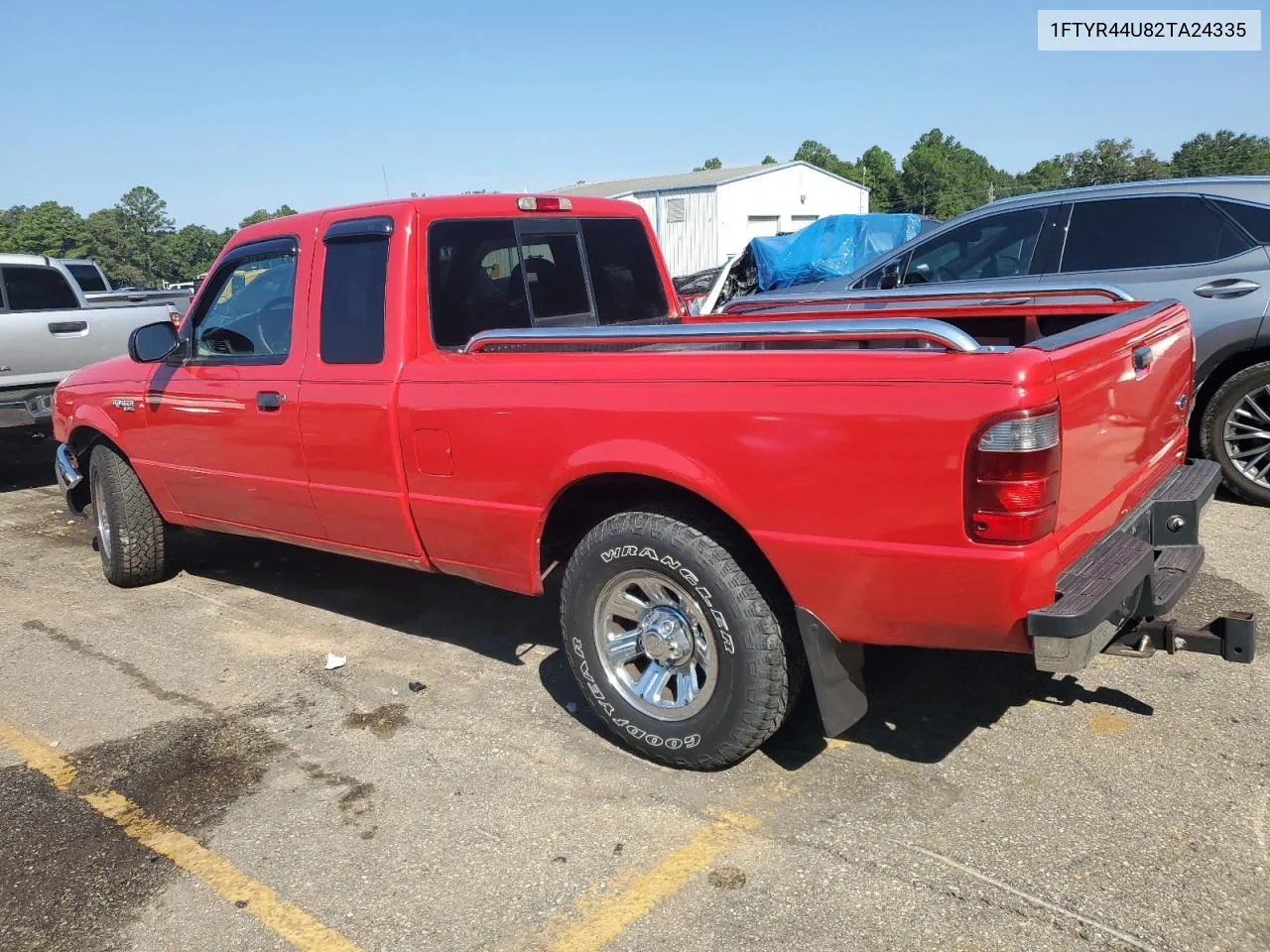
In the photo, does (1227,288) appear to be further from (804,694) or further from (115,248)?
(115,248)

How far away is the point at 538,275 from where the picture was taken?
14.1 ft

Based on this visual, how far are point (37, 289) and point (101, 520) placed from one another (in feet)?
15.8

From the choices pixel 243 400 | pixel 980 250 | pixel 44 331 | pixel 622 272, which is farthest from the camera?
pixel 44 331

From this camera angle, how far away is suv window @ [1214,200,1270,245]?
18.2 ft

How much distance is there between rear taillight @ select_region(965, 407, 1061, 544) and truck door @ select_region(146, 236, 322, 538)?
2884 millimetres

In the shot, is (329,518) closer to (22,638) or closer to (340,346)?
(340,346)

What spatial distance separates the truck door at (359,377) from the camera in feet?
12.6

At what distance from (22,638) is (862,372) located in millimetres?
4570

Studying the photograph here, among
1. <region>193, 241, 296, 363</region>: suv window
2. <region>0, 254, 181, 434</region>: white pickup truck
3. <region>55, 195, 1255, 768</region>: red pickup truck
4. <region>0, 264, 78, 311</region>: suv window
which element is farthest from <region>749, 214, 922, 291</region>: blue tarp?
<region>193, 241, 296, 363</region>: suv window

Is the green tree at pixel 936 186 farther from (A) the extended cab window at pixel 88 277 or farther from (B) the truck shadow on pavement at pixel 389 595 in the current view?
(B) the truck shadow on pavement at pixel 389 595

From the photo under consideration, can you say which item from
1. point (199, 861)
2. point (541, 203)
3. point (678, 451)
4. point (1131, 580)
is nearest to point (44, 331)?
point (541, 203)

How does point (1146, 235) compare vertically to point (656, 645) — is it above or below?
above

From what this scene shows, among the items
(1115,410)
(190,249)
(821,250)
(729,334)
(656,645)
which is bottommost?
(656,645)

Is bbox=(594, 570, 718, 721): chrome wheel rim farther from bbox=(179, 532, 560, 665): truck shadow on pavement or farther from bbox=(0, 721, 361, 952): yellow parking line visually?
bbox=(0, 721, 361, 952): yellow parking line
